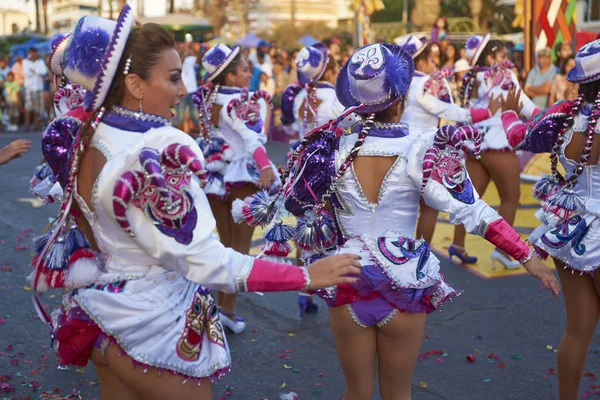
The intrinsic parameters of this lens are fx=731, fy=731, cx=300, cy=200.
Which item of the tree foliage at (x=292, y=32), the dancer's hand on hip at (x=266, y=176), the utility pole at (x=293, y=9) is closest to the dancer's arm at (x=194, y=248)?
the dancer's hand on hip at (x=266, y=176)

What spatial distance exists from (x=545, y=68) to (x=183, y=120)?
9.98 meters

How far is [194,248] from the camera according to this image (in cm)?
232

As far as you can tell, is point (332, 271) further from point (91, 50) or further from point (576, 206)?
point (576, 206)

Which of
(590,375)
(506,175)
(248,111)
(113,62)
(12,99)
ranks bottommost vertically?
(12,99)

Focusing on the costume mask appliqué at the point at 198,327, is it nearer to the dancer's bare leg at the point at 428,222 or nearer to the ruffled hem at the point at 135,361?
the ruffled hem at the point at 135,361

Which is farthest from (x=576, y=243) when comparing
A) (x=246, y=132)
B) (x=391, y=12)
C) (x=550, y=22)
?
(x=391, y=12)

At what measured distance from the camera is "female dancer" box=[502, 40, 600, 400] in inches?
145

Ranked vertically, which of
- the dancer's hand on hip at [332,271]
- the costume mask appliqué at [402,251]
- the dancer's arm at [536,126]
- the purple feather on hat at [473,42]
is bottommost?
the costume mask appliqué at [402,251]

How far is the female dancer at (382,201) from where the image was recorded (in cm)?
311

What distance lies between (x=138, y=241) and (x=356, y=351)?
1276 mm

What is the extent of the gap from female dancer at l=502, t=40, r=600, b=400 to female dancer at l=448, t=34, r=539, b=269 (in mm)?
3046

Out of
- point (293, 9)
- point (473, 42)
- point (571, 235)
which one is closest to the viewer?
point (571, 235)

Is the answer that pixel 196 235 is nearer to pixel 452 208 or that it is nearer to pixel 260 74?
pixel 452 208

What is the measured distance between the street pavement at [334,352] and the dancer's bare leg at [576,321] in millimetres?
671
